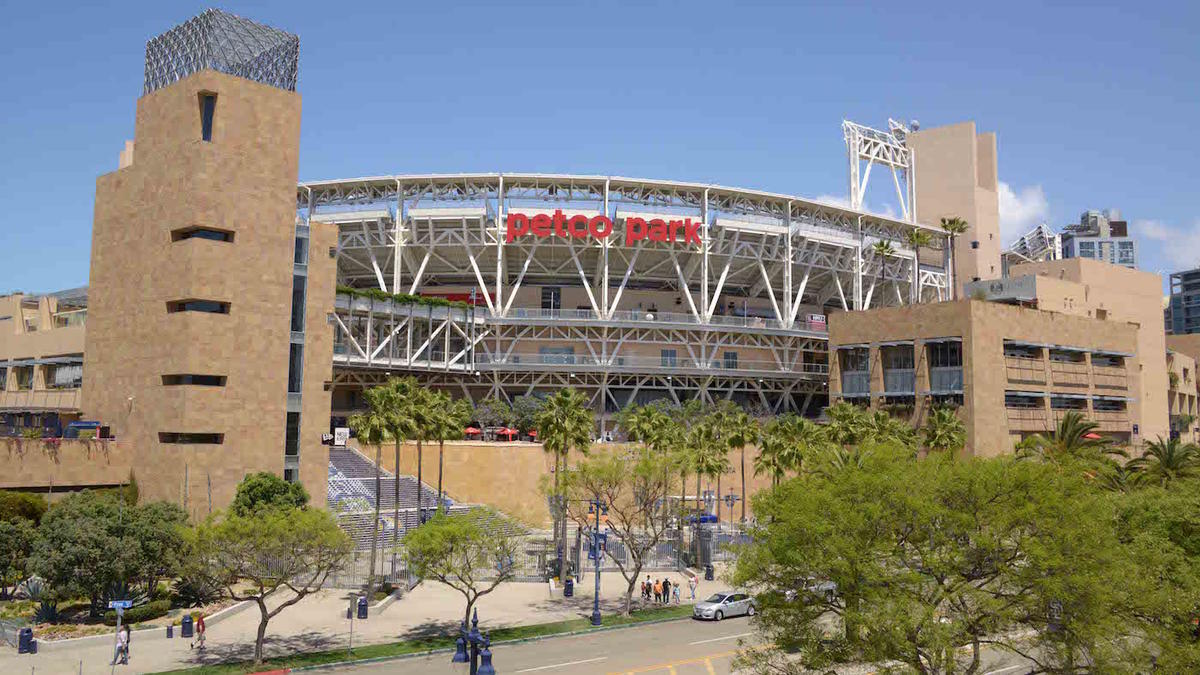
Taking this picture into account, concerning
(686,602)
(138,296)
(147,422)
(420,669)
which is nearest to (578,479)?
(686,602)

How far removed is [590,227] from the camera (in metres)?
94.1

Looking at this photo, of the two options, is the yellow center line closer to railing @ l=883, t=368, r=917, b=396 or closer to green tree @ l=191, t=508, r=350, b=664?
green tree @ l=191, t=508, r=350, b=664

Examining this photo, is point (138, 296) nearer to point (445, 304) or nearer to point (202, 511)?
point (202, 511)

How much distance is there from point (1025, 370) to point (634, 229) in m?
38.6

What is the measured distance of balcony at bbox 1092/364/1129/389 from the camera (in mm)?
90562

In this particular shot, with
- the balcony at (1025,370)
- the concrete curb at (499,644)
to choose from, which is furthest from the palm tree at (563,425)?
the balcony at (1025,370)

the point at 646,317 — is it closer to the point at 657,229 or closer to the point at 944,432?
the point at 657,229

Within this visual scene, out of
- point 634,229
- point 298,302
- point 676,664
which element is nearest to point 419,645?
point 676,664

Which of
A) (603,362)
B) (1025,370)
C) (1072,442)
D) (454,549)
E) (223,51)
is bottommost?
(454,549)

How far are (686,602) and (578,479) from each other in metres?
9.47

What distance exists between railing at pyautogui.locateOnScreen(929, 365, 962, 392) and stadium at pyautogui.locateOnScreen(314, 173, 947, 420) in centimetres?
2119

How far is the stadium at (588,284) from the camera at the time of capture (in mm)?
94750

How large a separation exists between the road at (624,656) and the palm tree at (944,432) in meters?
32.9

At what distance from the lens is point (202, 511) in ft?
177
